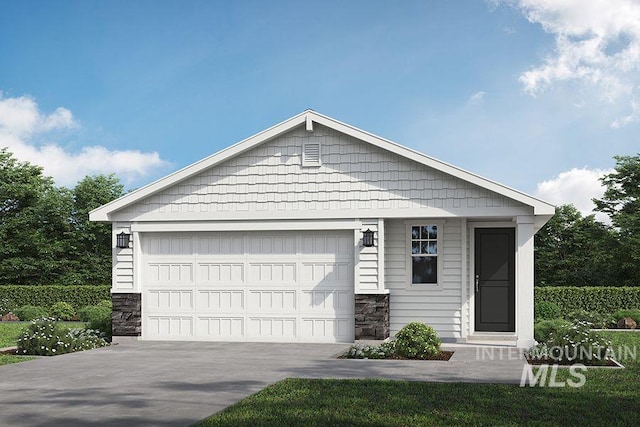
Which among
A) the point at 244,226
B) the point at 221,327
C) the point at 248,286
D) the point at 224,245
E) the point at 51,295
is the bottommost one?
the point at 51,295

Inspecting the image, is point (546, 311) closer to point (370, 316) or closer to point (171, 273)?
point (370, 316)

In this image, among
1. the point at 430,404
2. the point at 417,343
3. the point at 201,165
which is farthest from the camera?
the point at 201,165

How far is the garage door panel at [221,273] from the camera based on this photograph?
52.6 ft

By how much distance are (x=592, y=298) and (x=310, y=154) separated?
37.0ft

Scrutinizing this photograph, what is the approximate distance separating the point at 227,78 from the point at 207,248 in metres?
7.43

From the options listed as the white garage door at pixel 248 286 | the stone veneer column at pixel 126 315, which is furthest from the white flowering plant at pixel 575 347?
the stone veneer column at pixel 126 315

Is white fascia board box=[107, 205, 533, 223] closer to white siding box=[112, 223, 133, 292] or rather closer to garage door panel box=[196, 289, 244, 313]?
white siding box=[112, 223, 133, 292]

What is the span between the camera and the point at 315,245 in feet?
51.7

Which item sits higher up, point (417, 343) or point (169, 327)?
point (417, 343)

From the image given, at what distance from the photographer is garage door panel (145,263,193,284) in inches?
640

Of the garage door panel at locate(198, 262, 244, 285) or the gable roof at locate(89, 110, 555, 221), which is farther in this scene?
the garage door panel at locate(198, 262, 244, 285)

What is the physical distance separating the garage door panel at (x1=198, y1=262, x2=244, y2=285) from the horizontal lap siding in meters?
3.21

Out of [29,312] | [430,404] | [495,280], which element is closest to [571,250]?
[495,280]

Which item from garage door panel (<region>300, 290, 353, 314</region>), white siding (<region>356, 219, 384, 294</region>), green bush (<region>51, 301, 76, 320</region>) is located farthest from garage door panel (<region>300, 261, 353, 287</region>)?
green bush (<region>51, 301, 76, 320</region>)
